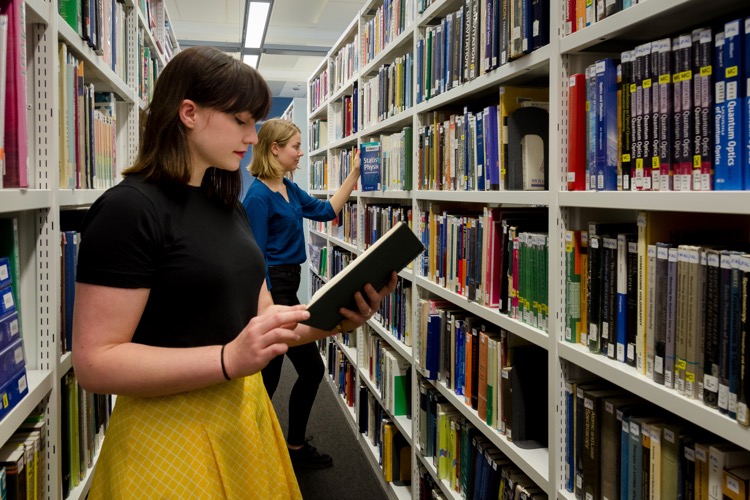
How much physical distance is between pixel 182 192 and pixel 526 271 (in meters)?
0.89

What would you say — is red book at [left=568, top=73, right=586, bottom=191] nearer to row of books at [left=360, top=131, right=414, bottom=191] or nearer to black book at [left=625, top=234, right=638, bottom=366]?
black book at [left=625, top=234, right=638, bottom=366]

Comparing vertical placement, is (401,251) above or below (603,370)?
above

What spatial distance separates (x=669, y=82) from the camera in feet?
3.43

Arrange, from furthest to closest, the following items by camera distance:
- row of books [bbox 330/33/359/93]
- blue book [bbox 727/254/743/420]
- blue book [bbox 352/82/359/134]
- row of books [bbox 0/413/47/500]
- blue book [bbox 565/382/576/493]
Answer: row of books [bbox 330/33/359/93] → blue book [bbox 352/82/359/134] → blue book [bbox 565/382/576/493] → row of books [bbox 0/413/47/500] → blue book [bbox 727/254/743/420]

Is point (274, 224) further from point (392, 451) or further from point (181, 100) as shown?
point (181, 100)

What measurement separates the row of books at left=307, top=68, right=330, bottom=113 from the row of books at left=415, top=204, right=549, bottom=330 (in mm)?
2911

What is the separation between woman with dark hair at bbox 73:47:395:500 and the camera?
1017 millimetres

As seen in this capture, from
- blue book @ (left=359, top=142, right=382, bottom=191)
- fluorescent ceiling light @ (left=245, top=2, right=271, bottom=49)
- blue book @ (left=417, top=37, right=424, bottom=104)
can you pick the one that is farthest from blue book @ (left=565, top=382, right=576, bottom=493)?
fluorescent ceiling light @ (left=245, top=2, right=271, bottom=49)

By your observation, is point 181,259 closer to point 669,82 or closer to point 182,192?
point 182,192

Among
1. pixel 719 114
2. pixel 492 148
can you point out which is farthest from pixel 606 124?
pixel 492 148

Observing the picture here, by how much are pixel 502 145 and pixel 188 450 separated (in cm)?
115

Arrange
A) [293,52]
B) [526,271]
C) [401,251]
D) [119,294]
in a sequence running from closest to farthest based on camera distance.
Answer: [119,294] → [401,251] → [526,271] → [293,52]

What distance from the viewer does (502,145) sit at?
1.73 m

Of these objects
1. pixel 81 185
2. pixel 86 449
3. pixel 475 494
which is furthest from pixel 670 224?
pixel 86 449
